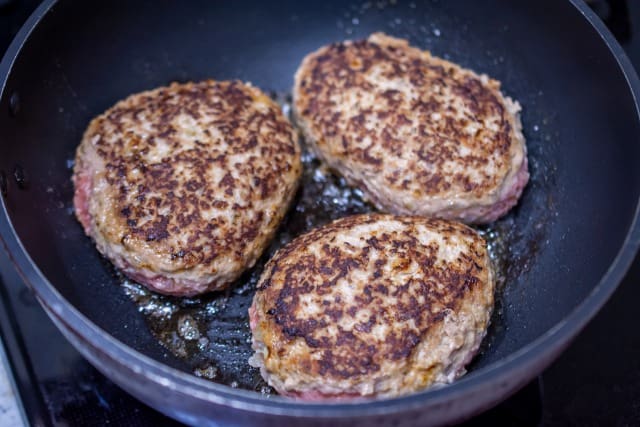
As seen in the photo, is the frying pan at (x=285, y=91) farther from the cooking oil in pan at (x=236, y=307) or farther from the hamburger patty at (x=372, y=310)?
the hamburger patty at (x=372, y=310)

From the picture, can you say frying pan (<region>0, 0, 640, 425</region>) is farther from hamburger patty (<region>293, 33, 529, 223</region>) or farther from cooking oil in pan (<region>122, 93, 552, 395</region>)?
hamburger patty (<region>293, 33, 529, 223</region>)

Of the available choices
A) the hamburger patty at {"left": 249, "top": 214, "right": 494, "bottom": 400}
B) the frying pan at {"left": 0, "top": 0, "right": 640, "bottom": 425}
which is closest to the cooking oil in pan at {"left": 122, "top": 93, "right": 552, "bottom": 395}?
the frying pan at {"left": 0, "top": 0, "right": 640, "bottom": 425}

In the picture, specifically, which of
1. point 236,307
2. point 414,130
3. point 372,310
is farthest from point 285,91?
point 372,310

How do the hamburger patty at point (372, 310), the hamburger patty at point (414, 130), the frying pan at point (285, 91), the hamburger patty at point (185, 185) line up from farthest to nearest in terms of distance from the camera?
the hamburger patty at point (414, 130) < the hamburger patty at point (185, 185) < the hamburger patty at point (372, 310) < the frying pan at point (285, 91)

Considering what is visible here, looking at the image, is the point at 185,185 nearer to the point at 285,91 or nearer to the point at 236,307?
the point at 236,307

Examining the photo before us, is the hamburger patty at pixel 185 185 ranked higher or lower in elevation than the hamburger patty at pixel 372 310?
lower

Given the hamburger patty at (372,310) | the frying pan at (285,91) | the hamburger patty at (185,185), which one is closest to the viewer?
the frying pan at (285,91)

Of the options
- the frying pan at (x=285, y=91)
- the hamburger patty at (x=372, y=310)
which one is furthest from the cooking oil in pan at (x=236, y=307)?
the hamburger patty at (x=372, y=310)

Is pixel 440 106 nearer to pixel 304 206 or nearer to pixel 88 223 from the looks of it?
pixel 304 206
